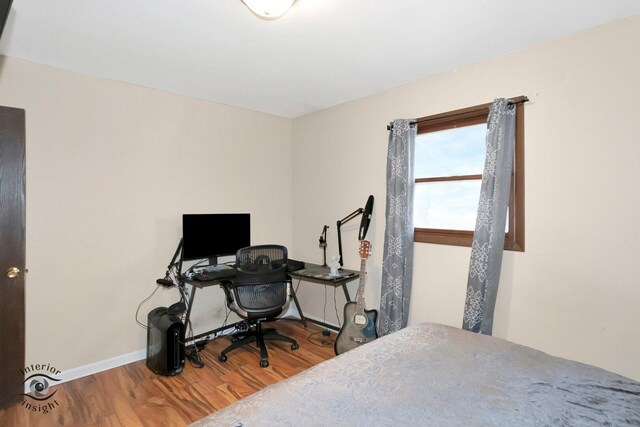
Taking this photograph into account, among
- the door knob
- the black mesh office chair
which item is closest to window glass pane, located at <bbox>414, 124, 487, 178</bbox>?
the black mesh office chair

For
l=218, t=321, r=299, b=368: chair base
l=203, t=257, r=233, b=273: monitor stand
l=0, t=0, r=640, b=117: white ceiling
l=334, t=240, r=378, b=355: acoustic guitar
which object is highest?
l=0, t=0, r=640, b=117: white ceiling

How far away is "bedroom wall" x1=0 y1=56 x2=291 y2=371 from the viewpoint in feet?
8.13

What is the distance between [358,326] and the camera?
2.82 m

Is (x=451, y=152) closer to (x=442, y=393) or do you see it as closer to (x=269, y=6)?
(x=269, y=6)

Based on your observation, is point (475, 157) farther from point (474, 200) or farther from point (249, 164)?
point (249, 164)

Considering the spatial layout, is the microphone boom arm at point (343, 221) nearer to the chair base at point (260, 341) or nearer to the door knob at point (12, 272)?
the chair base at point (260, 341)

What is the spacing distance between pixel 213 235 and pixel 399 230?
1.75 m

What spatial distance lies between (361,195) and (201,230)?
1.59 m

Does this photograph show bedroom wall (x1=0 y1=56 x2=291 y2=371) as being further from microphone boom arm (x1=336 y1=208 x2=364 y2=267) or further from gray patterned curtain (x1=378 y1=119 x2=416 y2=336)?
gray patterned curtain (x1=378 y1=119 x2=416 y2=336)

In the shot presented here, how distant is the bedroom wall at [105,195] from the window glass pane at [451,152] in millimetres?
1973

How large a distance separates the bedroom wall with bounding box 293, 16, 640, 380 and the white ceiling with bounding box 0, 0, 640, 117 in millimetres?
195

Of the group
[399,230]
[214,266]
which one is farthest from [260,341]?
[399,230]

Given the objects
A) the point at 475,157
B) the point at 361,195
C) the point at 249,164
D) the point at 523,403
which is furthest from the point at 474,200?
the point at 249,164

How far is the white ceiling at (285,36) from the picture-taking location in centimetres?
182
